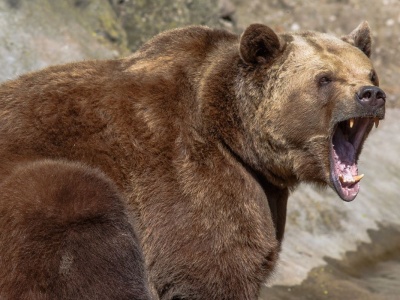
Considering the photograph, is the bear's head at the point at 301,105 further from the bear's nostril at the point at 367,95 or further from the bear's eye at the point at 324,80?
the bear's nostril at the point at 367,95

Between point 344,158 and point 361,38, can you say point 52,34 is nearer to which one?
point 361,38

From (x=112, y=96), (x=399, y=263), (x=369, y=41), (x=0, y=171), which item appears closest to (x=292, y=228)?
(x=399, y=263)

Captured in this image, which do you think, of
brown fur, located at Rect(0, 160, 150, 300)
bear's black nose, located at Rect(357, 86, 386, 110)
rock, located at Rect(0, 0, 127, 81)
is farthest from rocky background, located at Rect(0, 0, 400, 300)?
brown fur, located at Rect(0, 160, 150, 300)

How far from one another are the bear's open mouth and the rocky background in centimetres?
184

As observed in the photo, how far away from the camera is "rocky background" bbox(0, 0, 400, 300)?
7809mm

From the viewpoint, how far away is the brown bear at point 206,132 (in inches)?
199

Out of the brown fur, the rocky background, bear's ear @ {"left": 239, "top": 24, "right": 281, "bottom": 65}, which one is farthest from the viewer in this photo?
the rocky background

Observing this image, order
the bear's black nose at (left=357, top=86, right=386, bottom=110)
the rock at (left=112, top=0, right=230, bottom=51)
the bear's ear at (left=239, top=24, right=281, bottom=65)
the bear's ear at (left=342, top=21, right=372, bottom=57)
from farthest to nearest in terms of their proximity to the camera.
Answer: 1. the rock at (left=112, top=0, right=230, bottom=51)
2. the bear's ear at (left=342, top=21, right=372, bottom=57)
3. the bear's ear at (left=239, top=24, right=281, bottom=65)
4. the bear's black nose at (left=357, top=86, right=386, bottom=110)

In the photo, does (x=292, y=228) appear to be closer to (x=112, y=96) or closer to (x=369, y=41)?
(x=369, y=41)

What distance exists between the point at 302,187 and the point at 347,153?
3.69 meters

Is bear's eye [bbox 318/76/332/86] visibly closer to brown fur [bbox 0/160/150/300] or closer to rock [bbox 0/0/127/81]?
brown fur [bbox 0/160/150/300]

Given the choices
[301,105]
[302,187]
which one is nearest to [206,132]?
[301,105]

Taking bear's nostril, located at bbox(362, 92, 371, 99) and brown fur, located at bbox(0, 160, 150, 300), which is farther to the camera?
bear's nostril, located at bbox(362, 92, 371, 99)

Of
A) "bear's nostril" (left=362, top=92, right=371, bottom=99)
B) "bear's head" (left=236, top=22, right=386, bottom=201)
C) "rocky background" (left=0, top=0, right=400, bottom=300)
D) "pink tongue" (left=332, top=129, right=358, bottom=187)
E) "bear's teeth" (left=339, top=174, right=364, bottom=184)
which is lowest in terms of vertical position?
"rocky background" (left=0, top=0, right=400, bottom=300)
